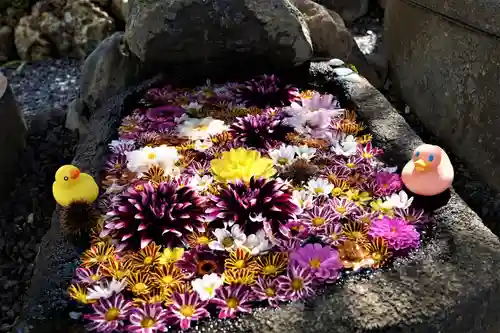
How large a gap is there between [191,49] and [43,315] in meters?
1.53

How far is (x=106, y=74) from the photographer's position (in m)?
2.95

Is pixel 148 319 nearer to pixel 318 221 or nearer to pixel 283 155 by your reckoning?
pixel 318 221

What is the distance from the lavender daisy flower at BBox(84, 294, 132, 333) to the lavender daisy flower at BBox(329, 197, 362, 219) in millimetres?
710

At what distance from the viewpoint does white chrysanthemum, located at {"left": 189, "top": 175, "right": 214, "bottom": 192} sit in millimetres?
1890

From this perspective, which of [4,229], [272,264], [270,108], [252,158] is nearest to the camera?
[272,264]

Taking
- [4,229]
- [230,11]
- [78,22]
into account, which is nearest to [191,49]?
[230,11]

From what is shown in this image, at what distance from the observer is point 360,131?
2215 mm

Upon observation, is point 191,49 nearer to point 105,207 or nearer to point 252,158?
point 252,158

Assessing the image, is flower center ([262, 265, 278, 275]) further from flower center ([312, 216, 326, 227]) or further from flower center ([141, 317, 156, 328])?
flower center ([141, 317, 156, 328])

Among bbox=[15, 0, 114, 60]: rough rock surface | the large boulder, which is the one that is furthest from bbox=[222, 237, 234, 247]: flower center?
bbox=[15, 0, 114, 60]: rough rock surface

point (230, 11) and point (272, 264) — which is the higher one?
point (230, 11)

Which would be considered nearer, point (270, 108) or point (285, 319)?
point (285, 319)

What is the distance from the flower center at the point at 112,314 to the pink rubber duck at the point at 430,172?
100 cm

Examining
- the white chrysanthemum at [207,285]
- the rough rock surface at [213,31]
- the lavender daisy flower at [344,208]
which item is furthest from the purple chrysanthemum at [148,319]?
the rough rock surface at [213,31]
